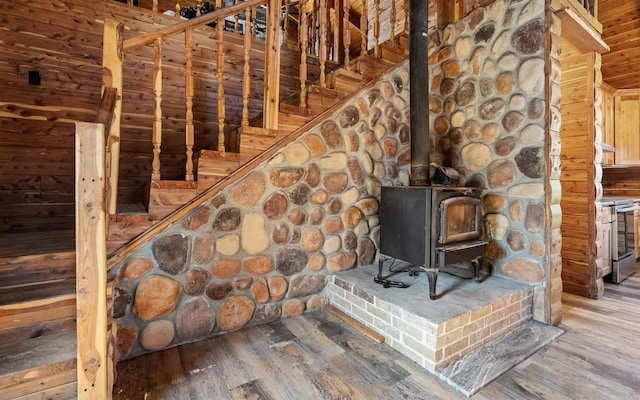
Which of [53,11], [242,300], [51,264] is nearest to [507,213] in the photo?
[242,300]

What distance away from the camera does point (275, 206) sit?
2.29 m

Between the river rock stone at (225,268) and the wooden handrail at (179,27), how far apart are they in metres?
1.39

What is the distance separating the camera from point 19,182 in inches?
97.1

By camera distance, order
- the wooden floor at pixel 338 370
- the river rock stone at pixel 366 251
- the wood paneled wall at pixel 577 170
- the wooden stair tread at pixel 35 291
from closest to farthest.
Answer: the wooden stair tread at pixel 35 291, the wooden floor at pixel 338 370, the river rock stone at pixel 366 251, the wood paneled wall at pixel 577 170

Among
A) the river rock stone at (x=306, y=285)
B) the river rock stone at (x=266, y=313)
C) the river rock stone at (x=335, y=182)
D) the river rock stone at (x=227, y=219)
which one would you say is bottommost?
the river rock stone at (x=266, y=313)

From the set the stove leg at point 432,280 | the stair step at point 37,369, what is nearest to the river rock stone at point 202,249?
the stair step at point 37,369

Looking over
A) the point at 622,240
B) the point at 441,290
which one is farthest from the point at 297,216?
the point at 622,240

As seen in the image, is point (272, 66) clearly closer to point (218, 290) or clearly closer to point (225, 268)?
point (225, 268)

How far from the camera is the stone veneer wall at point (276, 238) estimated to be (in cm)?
190

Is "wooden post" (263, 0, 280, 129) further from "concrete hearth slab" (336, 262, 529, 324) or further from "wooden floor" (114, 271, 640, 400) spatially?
"wooden floor" (114, 271, 640, 400)

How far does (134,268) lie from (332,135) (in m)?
1.69

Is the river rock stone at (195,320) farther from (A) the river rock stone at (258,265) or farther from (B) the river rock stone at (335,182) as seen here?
(B) the river rock stone at (335,182)

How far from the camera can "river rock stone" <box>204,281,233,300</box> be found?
81.5 inches

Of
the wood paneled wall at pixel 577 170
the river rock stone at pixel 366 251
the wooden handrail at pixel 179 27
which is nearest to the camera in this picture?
the wooden handrail at pixel 179 27
